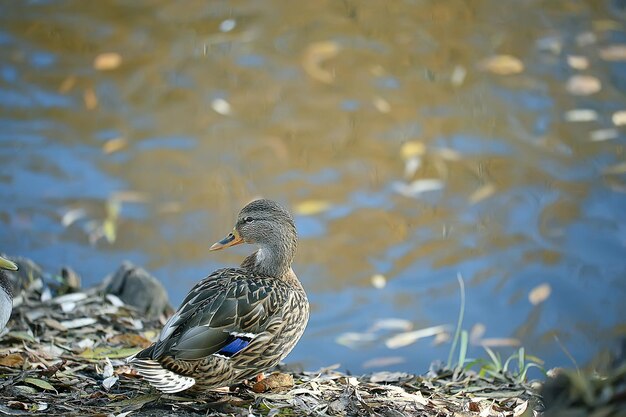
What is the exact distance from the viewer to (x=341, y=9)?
24.5 feet

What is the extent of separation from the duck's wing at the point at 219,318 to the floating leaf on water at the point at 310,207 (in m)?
2.53

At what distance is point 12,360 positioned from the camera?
12.2 ft

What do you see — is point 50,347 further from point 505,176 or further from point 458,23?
point 458,23

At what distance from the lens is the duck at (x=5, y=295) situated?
3656 mm

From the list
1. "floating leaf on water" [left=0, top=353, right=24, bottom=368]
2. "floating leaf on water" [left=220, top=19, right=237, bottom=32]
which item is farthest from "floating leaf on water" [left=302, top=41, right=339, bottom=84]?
"floating leaf on water" [left=0, top=353, right=24, bottom=368]

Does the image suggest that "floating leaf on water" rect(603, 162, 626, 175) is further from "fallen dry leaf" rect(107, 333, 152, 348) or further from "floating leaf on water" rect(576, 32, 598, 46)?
"fallen dry leaf" rect(107, 333, 152, 348)

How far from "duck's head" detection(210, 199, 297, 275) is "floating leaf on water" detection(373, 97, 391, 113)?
314 centimetres

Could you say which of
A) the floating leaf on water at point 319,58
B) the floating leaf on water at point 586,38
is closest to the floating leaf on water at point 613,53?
the floating leaf on water at point 586,38

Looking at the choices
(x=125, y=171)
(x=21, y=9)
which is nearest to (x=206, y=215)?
(x=125, y=171)

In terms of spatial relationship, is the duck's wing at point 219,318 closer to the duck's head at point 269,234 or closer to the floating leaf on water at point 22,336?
the duck's head at point 269,234

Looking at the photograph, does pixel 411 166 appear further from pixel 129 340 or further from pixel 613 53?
pixel 129 340

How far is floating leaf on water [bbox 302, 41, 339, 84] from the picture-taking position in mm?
7105

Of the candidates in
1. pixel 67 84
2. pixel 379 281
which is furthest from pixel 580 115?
pixel 67 84

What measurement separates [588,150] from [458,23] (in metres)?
1.62
